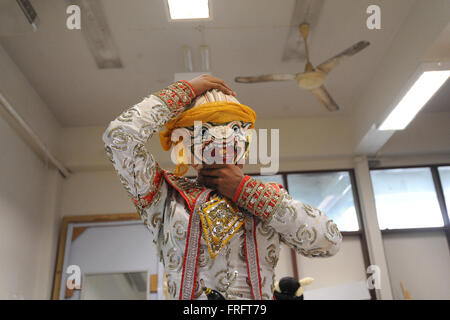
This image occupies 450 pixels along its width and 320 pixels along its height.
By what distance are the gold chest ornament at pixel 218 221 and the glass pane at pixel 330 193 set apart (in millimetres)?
3433

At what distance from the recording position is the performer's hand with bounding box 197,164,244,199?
0.87 metres

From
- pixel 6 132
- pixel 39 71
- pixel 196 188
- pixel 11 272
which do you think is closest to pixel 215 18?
pixel 39 71

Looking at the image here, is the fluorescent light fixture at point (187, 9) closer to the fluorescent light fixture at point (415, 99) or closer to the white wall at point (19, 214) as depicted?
the fluorescent light fixture at point (415, 99)

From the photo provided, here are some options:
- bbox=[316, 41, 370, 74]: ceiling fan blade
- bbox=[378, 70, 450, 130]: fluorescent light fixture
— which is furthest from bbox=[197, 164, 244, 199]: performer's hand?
bbox=[378, 70, 450, 130]: fluorescent light fixture

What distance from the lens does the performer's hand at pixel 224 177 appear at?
87 cm

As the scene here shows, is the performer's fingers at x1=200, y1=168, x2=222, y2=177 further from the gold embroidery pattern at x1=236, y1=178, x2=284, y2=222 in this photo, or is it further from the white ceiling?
the white ceiling

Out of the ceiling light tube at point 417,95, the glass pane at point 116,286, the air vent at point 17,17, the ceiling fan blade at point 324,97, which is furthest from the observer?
the glass pane at point 116,286

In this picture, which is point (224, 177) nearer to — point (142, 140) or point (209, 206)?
point (209, 206)

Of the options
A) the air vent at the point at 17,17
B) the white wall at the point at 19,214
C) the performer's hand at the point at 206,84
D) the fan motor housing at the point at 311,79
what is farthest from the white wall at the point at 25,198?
the performer's hand at the point at 206,84

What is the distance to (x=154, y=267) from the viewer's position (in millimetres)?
3977
